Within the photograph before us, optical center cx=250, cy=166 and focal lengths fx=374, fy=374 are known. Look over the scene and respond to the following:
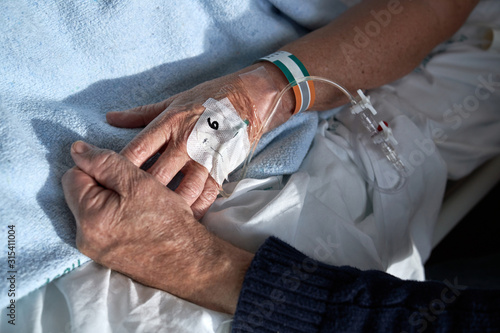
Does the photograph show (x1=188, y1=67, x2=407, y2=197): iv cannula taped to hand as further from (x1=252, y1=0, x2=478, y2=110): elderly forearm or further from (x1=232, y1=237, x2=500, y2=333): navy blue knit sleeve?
(x1=232, y1=237, x2=500, y2=333): navy blue knit sleeve

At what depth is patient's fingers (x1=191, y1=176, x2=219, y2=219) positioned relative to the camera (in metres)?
A: 0.87

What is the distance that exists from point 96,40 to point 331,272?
2.61ft

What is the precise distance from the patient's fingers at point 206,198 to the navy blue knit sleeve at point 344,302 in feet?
0.63

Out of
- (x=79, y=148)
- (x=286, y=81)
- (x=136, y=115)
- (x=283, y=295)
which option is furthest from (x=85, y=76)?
(x=283, y=295)

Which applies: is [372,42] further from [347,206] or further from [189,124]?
[189,124]

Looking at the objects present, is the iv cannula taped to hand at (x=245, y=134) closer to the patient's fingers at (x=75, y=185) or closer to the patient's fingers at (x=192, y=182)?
the patient's fingers at (x=192, y=182)

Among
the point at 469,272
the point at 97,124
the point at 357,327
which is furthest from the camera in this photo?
the point at 469,272

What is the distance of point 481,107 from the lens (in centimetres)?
117

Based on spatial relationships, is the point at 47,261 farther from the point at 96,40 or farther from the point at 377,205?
the point at 377,205

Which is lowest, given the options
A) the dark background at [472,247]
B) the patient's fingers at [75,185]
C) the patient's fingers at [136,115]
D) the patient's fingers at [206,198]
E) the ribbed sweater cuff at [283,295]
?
the dark background at [472,247]

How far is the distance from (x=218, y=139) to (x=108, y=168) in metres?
0.26

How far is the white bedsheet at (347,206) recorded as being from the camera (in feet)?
2.33

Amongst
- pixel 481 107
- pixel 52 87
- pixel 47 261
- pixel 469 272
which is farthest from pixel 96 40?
pixel 469 272

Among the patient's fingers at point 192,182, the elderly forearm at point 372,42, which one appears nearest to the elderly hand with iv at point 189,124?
the patient's fingers at point 192,182
